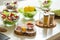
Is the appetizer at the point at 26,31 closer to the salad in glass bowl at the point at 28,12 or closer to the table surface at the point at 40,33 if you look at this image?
the table surface at the point at 40,33

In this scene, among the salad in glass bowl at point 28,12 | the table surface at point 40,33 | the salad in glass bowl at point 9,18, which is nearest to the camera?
the table surface at point 40,33

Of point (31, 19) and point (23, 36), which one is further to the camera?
point (31, 19)

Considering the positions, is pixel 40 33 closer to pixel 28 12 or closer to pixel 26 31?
pixel 26 31

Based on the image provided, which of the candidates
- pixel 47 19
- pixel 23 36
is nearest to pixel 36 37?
pixel 23 36

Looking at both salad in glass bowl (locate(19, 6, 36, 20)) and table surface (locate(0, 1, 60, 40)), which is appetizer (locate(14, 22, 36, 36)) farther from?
salad in glass bowl (locate(19, 6, 36, 20))

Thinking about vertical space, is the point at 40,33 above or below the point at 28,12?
below

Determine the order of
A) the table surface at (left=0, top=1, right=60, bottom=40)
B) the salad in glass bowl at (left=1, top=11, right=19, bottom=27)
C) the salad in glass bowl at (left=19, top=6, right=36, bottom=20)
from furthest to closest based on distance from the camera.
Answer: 1. the salad in glass bowl at (left=19, top=6, right=36, bottom=20)
2. the salad in glass bowl at (left=1, top=11, right=19, bottom=27)
3. the table surface at (left=0, top=1, right=60, bottom=40)

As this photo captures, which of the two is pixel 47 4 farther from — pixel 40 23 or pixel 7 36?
pixel 7 36

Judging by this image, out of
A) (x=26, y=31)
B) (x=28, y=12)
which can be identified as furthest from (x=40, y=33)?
(x=28, y=12)

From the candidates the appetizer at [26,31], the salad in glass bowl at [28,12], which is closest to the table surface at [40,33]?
the appetizer at [26,31]

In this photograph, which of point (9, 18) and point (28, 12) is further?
point (28, 12)

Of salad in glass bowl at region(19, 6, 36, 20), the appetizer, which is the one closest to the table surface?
the appetizer
